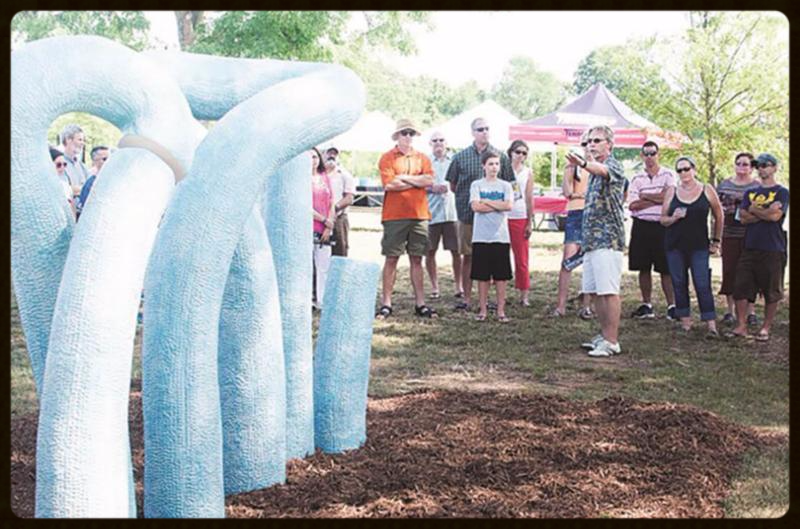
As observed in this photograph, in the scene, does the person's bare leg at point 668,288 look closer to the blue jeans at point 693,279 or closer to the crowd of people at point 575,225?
the crowd of people at point 575,225

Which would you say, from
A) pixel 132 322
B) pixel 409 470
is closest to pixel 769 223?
pixel 409 470

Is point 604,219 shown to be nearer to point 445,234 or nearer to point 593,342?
point 593,342

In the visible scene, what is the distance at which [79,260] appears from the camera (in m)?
3.48

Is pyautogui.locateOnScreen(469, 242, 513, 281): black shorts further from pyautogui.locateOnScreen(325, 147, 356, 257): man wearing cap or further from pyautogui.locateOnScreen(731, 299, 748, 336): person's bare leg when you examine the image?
pyautogui.locateOnScreen(731, 299, 748, 336): person's bare leg

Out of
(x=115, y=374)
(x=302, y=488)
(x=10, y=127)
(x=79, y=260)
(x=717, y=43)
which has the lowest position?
(x=302, y=488)

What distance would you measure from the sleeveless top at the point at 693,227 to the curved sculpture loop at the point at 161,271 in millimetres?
6207

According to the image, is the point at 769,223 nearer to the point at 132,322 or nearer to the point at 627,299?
the point at 627,299

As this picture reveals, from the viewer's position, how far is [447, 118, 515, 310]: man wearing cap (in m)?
11.3

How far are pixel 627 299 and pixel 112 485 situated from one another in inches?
401

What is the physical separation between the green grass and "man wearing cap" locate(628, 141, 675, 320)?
0.63 m

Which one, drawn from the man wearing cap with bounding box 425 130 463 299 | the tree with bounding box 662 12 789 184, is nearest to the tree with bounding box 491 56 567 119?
the tree with bounding box 662 12 789 184

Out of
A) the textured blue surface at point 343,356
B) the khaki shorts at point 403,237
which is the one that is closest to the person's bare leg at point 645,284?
the khaki shorts at point 403,237

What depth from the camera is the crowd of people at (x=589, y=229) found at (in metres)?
9.78

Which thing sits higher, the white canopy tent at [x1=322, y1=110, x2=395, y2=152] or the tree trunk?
the tree trunk
